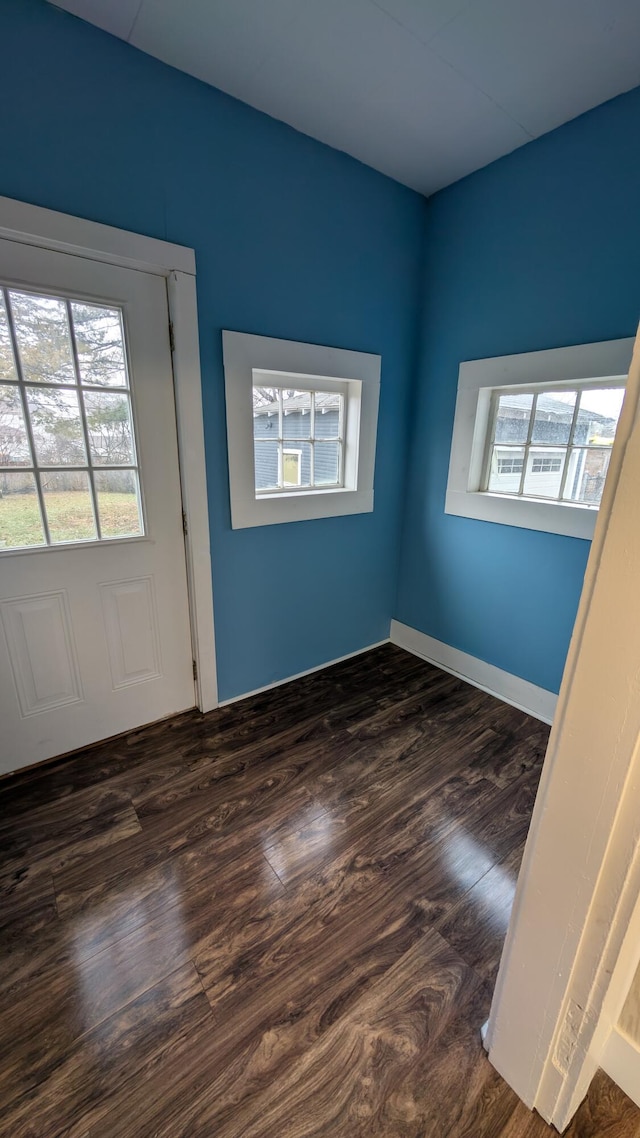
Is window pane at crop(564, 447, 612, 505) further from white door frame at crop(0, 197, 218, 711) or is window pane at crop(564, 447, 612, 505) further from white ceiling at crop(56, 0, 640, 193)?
white door frame at crop(0, 197, 218, 711)

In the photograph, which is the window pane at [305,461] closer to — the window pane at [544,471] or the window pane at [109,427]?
the window pane at [109,427]

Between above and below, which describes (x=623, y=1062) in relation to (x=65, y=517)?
below

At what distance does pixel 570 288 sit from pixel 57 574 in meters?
2.43

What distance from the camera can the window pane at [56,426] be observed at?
5.02 feet

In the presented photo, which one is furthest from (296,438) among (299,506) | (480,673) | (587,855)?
(587,855)

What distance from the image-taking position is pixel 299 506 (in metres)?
2.23

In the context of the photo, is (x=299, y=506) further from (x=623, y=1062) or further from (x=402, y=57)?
(x=623, y=1062)

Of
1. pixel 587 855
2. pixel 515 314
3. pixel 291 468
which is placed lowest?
pixel 587 855

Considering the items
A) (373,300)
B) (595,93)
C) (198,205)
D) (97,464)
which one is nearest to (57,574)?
(97,464)

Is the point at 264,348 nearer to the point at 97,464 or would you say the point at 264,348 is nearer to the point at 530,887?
the point at 97,464

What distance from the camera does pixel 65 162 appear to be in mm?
1397

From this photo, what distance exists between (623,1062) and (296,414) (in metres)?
2.41

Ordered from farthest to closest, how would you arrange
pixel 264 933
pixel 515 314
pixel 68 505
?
1. pixel 515 314
2. pixel 68 505
3. pixel 264 933

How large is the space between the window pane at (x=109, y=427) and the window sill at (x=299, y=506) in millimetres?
495
